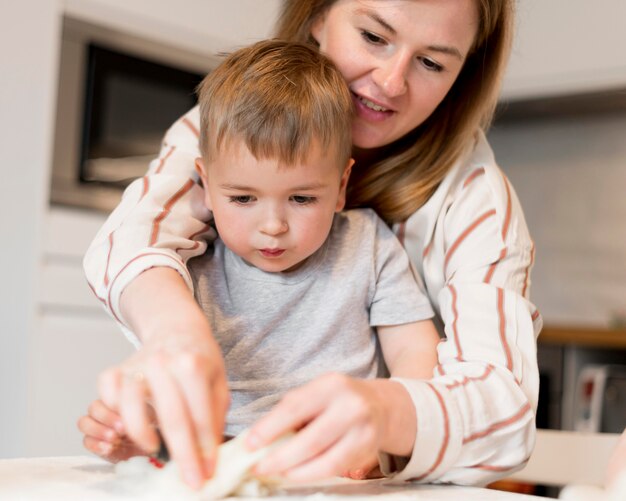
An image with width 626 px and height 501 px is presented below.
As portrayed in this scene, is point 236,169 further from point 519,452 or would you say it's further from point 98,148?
point 98,148

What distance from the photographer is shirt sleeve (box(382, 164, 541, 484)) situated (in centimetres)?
81

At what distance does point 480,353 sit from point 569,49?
199cm

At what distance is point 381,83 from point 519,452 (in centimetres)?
43

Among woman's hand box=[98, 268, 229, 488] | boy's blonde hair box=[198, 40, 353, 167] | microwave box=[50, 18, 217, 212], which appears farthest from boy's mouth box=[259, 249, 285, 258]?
microwave box=[50, 18, 217, 212]

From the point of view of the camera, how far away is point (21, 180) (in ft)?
7.02

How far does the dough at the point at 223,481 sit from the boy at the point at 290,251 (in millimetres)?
325

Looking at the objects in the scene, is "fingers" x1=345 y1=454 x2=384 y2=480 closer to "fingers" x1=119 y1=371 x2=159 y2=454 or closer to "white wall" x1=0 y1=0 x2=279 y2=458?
"fingers" x1=119 y1=371 x2=159 y2=454

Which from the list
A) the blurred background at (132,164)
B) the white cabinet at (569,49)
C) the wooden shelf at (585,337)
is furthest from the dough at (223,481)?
the white cabinet at (569,49)

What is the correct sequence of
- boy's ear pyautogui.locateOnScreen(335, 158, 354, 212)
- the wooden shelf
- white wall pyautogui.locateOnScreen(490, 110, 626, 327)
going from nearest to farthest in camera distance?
boy's ear pyautogui.locateOnScreen(335, 158, 354, 212) < the wooden shelf < white wall pyautogui.locateOnScreen(490, 110, 626, 327)

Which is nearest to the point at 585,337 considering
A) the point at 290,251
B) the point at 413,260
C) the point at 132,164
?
the point at 132,164

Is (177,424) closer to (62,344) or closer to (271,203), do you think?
(271,203)

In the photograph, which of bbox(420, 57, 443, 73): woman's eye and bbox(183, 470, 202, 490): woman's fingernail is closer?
bbox(183, 470, 202, 490): woman's fingernail

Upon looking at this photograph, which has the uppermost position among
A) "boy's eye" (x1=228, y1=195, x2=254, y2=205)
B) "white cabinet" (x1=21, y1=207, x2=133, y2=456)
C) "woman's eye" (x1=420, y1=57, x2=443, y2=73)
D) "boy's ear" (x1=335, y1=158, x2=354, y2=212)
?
"woman's eye" (x1=420, y1=57, x2=443, y2=73)

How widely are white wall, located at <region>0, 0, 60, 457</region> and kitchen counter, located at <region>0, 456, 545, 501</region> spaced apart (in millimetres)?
1409
